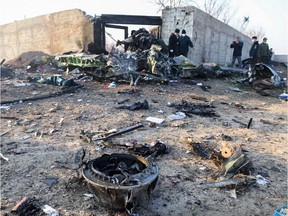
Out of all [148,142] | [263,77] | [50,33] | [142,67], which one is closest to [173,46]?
[142,67]

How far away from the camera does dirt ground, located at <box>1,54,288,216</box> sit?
2395 millimetres

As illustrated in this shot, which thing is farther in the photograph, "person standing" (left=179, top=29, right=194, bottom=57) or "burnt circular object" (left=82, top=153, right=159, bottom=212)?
"person standing" (left=179, top=29, right=194, bottom=57)

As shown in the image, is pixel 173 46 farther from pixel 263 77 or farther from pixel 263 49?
pixel 263 49

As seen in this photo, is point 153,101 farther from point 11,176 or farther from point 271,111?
point 11,176

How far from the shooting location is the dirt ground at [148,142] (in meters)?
2.39

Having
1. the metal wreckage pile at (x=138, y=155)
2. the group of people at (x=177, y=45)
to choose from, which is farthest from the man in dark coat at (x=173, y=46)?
the metal wreckage pile at (x=138, y=155)

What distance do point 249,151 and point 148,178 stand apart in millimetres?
1971

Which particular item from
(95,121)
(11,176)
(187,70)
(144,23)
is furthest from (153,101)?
(144,23)

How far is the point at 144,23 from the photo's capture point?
41.1 feet

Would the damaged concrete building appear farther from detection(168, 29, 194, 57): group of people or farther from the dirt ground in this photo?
the dirt ground

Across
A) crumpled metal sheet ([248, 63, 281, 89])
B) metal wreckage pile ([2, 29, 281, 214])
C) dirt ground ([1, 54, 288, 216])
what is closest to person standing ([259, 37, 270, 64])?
crumpled metal sheet ([248, 63, 281, 89])

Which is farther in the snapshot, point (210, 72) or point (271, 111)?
point (210, 72)

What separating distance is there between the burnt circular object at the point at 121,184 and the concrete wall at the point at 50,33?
10.8m

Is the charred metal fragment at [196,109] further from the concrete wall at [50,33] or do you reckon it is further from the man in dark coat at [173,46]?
the concrete wall at [50,33]
